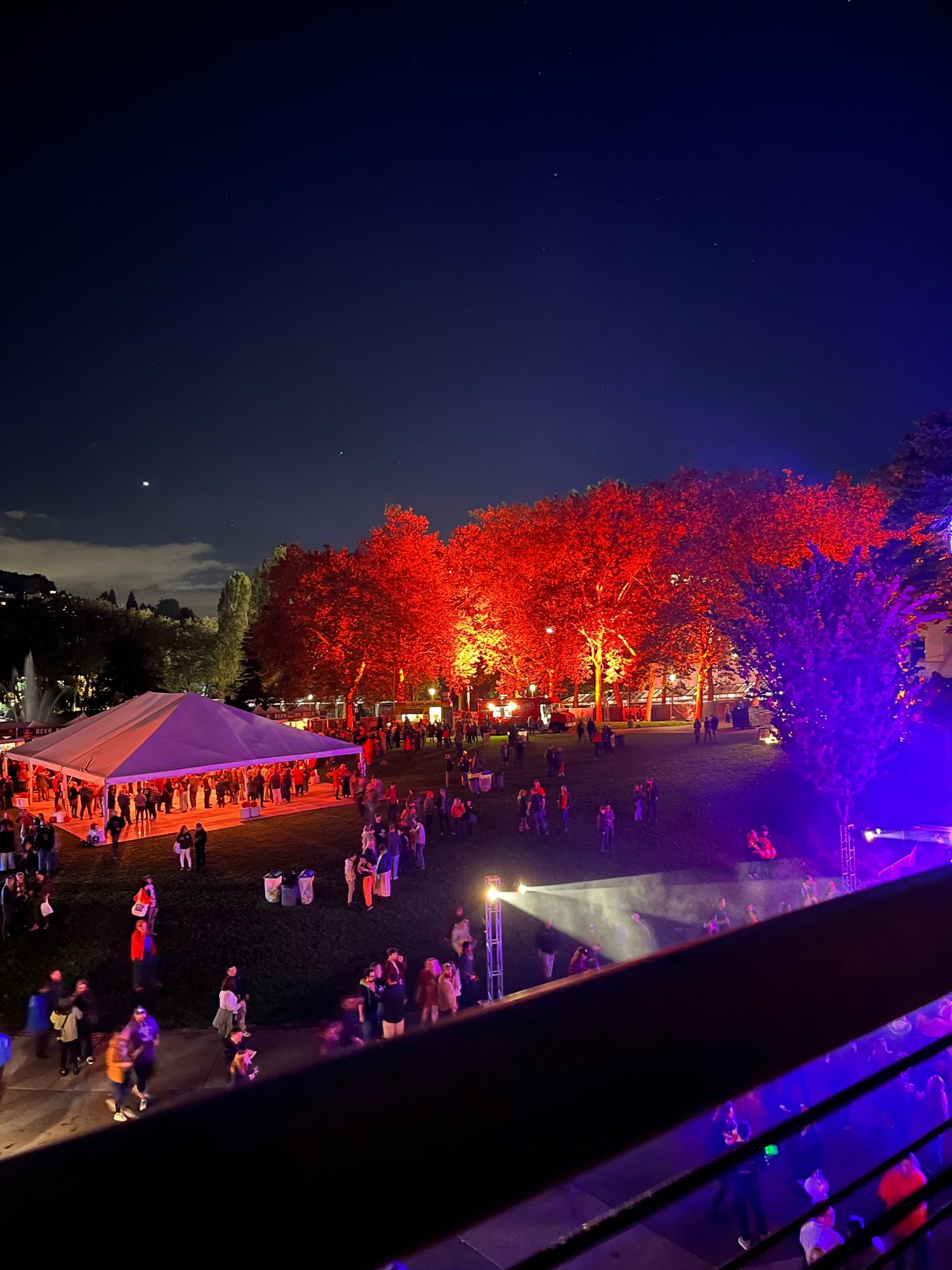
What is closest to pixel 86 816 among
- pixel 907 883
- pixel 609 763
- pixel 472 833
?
pixel 472 833

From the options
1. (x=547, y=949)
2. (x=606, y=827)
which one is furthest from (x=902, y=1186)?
(x=606, y=827)

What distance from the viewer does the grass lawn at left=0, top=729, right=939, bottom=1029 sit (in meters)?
15.6

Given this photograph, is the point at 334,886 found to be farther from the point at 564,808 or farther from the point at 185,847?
the point at 564,808

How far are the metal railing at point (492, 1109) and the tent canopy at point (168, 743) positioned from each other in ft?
68.4

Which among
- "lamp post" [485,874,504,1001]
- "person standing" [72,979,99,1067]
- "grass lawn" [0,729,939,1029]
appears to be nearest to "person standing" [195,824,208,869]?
"grass lawn" [0,729,939,1029]

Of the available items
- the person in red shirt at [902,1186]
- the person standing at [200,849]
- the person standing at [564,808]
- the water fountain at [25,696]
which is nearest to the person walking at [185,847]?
the person standing at [200,849]

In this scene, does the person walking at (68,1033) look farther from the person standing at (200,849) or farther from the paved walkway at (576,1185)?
the person standing at (200,849)

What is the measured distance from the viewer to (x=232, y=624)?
81.7m

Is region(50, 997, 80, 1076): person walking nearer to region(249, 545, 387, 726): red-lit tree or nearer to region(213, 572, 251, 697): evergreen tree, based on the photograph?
region(249, 545, 387, 726): red-lit tree

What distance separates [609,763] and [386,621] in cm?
1854

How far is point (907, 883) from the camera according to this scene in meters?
1.40

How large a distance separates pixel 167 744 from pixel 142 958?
810 centimetres

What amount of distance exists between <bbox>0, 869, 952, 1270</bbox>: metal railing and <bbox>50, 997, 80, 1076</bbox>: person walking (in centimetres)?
1377

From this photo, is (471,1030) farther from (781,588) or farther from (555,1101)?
(781,588)
